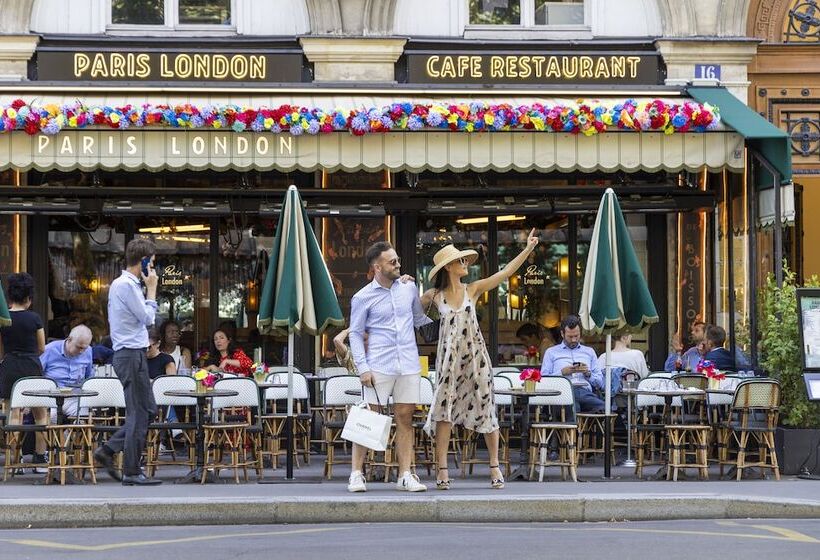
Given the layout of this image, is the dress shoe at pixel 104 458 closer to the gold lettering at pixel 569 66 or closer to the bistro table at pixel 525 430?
the bistro table at pixel 525 430

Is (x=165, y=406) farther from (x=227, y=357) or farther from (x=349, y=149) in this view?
(x=349, y=149)

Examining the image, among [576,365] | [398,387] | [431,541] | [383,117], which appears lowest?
[431,541]

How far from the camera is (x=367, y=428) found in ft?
37.0

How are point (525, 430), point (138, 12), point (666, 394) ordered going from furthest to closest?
point (138, 12)
point (666, 394)
point (525, 430)

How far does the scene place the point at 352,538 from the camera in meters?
9.56

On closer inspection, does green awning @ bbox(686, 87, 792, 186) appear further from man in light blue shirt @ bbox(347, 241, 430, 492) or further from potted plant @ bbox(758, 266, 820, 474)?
man in light blue shirt @ bbox(347, 241, 430, 492)

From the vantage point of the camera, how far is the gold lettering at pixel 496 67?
663 inches

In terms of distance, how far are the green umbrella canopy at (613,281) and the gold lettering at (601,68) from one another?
451cm

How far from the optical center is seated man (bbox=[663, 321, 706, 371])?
624 inches

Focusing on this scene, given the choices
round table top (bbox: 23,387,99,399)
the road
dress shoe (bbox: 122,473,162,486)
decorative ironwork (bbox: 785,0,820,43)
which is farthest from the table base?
decorative ironwork (bbox: 785,0,820,43)

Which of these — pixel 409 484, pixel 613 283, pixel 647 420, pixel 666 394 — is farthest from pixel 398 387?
pixel 647 420

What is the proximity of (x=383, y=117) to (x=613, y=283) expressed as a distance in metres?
3.50

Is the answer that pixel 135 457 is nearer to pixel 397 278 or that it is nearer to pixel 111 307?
pixel 111 307

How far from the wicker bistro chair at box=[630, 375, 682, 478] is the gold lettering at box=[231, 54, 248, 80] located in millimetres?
5714
